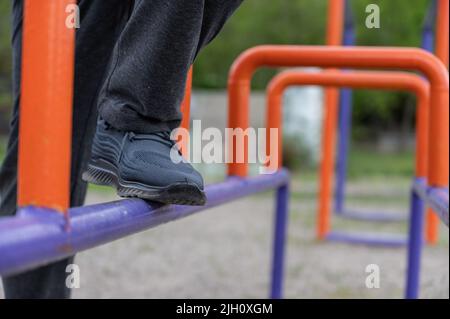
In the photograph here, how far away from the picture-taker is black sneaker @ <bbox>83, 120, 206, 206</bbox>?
0.70m

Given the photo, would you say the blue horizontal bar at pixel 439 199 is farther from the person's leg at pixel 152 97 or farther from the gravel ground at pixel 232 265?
the gravel ground at pixel 232 265

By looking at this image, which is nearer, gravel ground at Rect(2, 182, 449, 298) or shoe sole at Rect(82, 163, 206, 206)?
shoe sole at Rect(82, 163, 206, 206)

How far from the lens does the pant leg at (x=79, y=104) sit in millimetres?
932

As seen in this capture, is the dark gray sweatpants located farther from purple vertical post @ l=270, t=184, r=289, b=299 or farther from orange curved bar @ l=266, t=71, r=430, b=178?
purple vertical post @ l=270, t=184, r=289, b=299

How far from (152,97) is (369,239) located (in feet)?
7.56

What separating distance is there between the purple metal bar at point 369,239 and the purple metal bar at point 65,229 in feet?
6.98

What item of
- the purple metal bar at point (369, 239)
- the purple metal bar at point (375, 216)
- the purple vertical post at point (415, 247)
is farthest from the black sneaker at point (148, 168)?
the purple metal bar at point (375, 216)

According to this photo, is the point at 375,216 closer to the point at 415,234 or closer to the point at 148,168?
the point at 415,234

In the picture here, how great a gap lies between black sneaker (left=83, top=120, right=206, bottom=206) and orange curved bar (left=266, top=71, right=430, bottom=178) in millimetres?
930

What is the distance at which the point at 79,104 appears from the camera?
0.99 metres

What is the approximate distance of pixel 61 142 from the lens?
1.79 feet

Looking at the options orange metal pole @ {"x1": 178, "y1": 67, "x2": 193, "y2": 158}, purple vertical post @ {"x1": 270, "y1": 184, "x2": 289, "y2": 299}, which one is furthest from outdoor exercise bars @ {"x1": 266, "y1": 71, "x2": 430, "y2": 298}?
orange metal pole @ {"x1": 178, "y1": 67, "x2": 193, "y2": 158}

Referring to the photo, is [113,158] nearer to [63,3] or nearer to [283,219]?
[63,3]

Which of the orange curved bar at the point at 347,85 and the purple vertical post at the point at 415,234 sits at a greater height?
the orange curved bar at the point at 347,85
